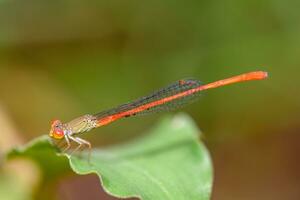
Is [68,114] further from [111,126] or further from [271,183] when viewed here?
[271,183]

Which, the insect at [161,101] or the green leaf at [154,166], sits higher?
the insect at [161,101]

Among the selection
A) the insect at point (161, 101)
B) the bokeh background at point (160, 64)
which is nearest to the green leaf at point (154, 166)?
the insect at point (161, 101)

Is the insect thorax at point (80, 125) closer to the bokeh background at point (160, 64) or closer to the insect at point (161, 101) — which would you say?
the insect at point (161, 101)

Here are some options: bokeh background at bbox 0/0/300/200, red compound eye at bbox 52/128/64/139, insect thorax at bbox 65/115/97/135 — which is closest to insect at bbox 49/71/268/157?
insect thorax at bbox 65/115/97/135

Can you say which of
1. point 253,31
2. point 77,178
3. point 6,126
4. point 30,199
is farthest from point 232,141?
point 30,199

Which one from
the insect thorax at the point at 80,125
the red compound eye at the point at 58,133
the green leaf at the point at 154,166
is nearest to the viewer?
the green leaf at the point at 154,166

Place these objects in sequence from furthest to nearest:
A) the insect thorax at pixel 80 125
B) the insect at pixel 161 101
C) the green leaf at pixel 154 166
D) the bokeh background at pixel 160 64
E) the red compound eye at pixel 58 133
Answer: the bokeh background at pixel 160 64
the insect at pixel 161 101
the insect thorax at pixel 80 125
the red compound eye at pixel 58 133
the green leaf at pixel 154 166
